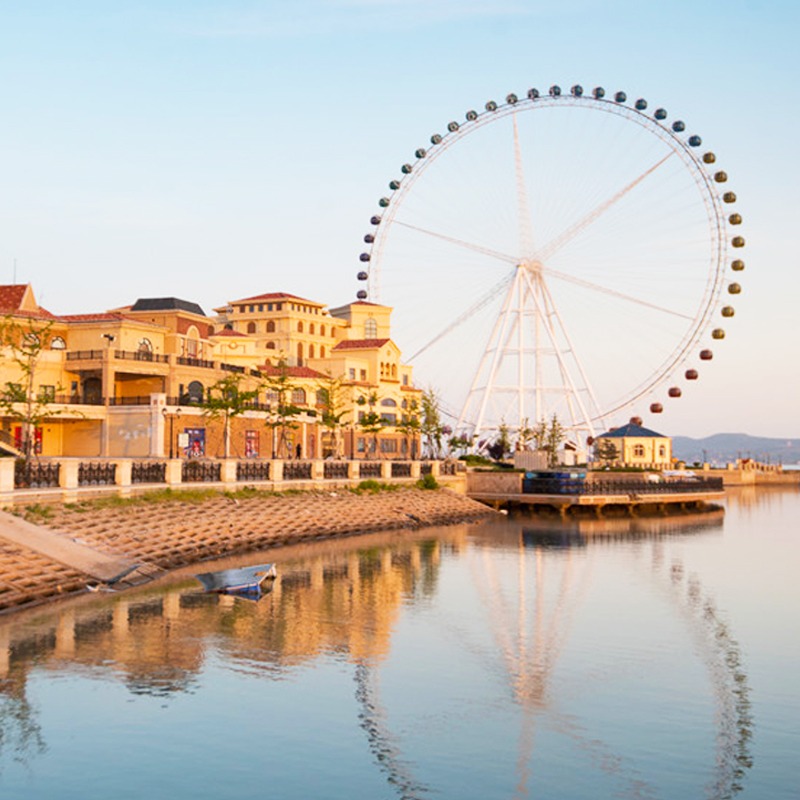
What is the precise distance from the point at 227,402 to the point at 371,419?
26909 millimetres

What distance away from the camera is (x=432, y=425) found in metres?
107

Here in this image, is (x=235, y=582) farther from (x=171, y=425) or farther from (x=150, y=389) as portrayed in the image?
(x=150, y=389)

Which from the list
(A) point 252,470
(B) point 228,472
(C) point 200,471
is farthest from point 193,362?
(C) point 200,471

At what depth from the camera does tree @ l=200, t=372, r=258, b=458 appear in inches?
2884

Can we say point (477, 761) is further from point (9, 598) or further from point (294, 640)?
point (9, 598)

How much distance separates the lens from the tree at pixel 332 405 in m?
88.8

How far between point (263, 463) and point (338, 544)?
9.40 meters

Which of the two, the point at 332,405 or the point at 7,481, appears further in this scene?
the point at 332,405

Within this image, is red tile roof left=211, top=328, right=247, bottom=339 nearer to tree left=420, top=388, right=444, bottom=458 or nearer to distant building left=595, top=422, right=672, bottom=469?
tree left=420, top=388, right=444, bottom=458

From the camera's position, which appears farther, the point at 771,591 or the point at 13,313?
the point at 13,313

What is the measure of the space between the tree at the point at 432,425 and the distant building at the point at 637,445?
3249 cm

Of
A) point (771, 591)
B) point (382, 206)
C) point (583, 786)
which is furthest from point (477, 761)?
point (382, 206)

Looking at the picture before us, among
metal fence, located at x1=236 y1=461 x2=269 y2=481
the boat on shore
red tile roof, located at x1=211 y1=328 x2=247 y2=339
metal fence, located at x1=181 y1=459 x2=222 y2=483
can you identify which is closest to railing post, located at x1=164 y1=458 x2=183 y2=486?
metal fence, located at x1=181 y1=459 x2=222 y2=483

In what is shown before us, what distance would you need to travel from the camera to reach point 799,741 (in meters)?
20.5
